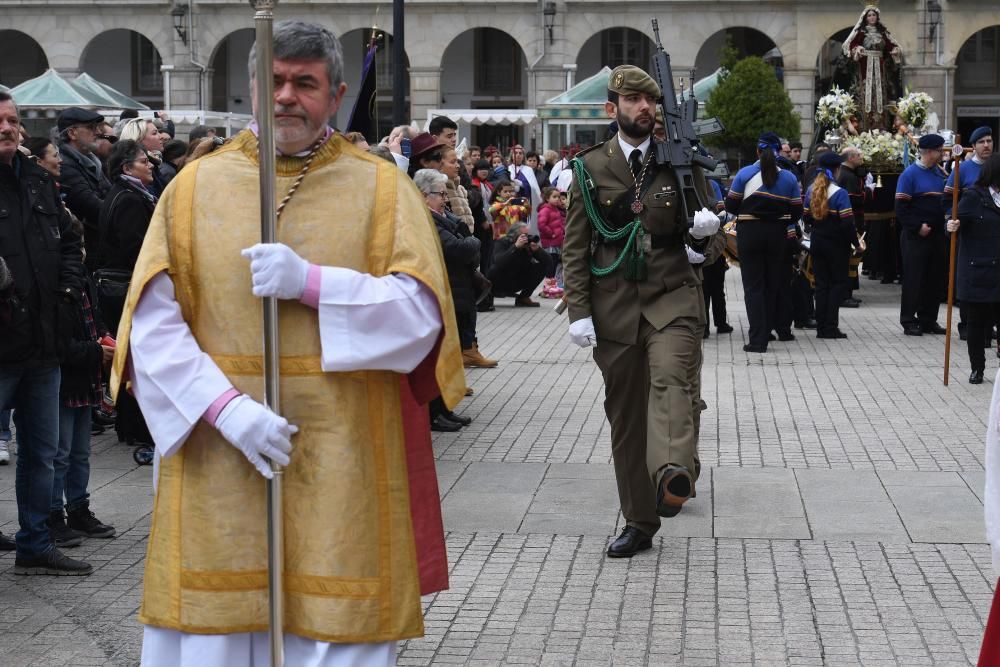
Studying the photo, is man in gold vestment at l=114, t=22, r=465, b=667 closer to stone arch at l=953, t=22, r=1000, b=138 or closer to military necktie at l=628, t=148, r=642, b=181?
military necktie at l=628, t=148, r=642, b=181

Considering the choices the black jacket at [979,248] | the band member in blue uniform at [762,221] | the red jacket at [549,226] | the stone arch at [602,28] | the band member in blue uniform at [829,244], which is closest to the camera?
the black jacket at [979,248]

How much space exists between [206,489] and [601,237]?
12.0 ft

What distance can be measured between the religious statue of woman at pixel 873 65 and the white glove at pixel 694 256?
15.7m

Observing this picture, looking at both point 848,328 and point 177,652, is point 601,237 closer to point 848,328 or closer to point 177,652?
point 177,652

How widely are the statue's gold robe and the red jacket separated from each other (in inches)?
693

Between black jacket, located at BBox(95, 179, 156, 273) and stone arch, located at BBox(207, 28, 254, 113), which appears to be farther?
stone arch, located at BBox(207, 28, 254, 113)

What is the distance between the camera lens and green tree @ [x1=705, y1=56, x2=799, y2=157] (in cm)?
3111

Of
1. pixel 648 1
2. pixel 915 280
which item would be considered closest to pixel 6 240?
pixel 915 280

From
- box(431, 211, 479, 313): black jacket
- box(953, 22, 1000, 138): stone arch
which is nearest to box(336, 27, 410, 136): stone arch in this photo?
box(953, 22, 1000, 138): stone arch

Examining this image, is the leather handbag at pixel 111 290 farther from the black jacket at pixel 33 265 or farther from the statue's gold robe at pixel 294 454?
the statue's gold robe at pixel 294 454

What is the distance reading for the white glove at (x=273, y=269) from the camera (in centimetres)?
339

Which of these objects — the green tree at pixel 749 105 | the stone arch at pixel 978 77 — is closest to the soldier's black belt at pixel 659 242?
the green tree at pixel 749 105

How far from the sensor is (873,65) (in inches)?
864

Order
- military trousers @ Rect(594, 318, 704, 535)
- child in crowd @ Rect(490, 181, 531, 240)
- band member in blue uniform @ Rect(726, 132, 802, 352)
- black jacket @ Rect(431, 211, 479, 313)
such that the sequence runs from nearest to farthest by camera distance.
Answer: military trousers @ Rect(594, 318, 704, 535) < black jacket @ Rect(431, 211, 479, 313) < band member in blue uniform @ Rect(726, 132, 802, 352) < child in crowd @ Rect(490, 181, 531, 240)
